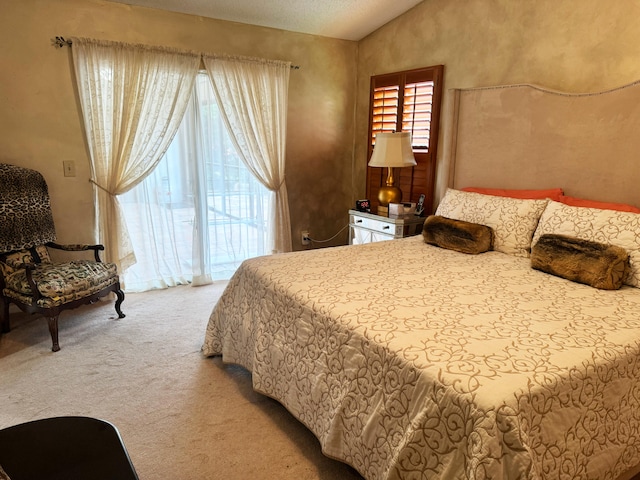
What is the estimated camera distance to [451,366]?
4.48 feet

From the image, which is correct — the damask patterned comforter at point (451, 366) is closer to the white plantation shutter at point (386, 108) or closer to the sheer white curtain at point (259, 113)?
the sheer white curtain at point (259, 113)

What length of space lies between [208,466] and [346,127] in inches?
142

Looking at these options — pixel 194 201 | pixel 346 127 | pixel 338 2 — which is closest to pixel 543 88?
pixel 338 2

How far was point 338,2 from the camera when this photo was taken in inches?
142

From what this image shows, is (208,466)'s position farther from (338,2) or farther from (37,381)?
(338,2)

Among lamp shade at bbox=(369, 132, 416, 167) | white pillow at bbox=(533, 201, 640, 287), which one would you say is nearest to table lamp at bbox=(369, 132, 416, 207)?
lamp shade at bbox=(369, 132, 416, 167)

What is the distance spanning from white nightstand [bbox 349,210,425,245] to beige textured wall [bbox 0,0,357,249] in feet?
2.47

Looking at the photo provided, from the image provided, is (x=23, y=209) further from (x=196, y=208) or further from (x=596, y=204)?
(x=596, y=204)

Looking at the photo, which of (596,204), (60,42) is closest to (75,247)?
(60,42)

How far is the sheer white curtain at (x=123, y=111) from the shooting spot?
334cm

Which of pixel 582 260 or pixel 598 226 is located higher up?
pixel 598 226

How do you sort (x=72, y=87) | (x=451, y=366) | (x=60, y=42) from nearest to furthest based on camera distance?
(x=451, y=366), (x=60, y=42), (x=72, y=87)

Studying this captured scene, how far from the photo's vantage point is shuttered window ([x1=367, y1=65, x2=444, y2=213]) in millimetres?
3717

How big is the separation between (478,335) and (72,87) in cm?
339
